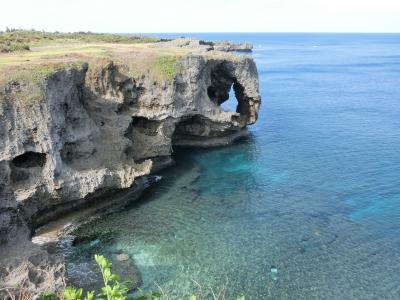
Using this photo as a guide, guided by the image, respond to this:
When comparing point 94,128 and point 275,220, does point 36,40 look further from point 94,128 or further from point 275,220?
point 275,220

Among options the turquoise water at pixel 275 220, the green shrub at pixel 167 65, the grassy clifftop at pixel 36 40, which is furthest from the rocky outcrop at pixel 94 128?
the grassy clifftop at pixel 36 40

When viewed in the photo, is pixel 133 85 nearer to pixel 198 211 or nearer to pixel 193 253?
pixel 198 211

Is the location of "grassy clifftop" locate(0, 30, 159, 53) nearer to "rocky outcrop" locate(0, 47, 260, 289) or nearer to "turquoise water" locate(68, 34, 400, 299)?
"rocky outcrop" locate(0, 47, 260, 289)

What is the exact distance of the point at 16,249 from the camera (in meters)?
23.5

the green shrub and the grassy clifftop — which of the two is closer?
the green shrub

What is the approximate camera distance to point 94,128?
38938 mm

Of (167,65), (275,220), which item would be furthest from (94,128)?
(275,220)

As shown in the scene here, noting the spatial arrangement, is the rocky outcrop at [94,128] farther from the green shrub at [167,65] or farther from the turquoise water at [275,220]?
the turquoise water at [275,220]

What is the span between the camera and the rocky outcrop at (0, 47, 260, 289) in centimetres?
3159

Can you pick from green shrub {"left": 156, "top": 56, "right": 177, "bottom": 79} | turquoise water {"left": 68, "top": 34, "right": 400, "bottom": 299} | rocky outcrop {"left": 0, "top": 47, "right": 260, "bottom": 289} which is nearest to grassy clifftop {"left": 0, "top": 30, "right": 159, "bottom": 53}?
rocky outcrop {"left": 0, "top": 47, "right": 260, "bottom": 289}

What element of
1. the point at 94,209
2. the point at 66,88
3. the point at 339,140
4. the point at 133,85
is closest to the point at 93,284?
the point at 94,209

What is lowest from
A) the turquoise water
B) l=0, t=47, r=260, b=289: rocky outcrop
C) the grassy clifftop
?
the turquoise water

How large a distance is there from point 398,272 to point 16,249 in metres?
23.4

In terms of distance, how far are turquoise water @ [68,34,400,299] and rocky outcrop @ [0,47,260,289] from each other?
301cm
